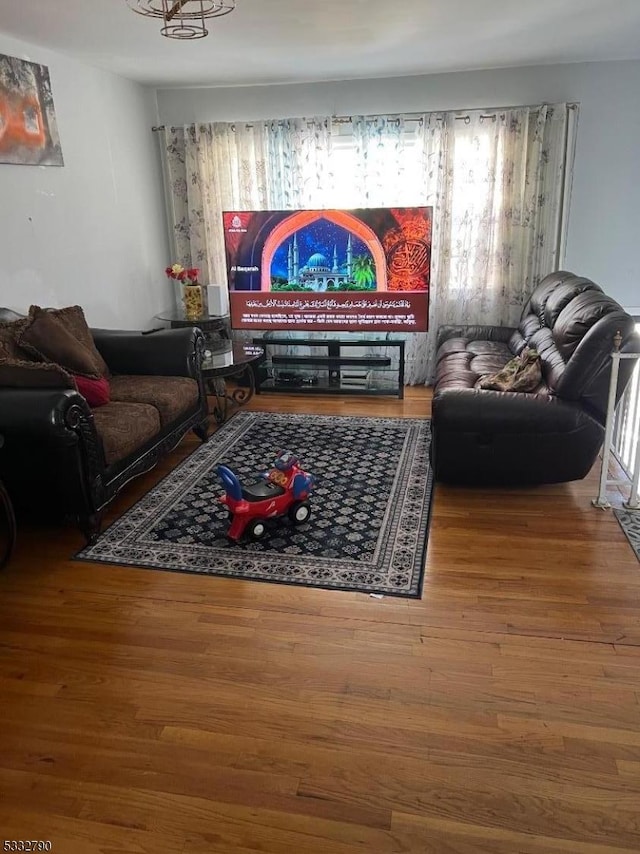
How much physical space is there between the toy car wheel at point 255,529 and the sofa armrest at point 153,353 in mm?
1467

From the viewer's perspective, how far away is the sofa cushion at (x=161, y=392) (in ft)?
11.3

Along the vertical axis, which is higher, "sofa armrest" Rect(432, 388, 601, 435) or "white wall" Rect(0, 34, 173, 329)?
"white wall" Rect(0, 34, 173, 329)

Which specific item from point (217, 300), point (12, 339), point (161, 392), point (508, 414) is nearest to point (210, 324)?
point (217, 300)

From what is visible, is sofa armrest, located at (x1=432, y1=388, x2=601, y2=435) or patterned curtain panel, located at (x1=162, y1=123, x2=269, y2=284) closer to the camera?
sofa armrest, located at (x1=432, y1=388, x2=601, y2=435)

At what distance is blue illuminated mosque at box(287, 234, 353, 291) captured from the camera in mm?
4941

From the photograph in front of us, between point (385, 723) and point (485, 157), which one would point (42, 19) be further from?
point (385, 723)

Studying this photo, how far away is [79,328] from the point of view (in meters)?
3.69

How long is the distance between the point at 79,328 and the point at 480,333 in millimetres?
2903

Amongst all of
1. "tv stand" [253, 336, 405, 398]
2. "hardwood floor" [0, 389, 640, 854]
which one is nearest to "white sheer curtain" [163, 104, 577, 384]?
"tv stand" [253, 336, 405, 398]

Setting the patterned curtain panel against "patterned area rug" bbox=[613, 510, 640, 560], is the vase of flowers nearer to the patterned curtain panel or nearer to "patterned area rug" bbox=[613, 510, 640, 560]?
the patterned curtain panel

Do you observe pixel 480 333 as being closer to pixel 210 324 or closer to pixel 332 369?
pixel 332 369

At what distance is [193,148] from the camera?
5129 mm

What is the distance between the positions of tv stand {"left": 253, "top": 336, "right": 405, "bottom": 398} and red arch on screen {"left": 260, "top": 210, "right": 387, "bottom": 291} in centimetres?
57

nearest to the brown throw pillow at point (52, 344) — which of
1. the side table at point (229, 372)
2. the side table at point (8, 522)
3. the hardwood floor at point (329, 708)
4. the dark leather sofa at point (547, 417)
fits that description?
the side table at point (8, 522)
